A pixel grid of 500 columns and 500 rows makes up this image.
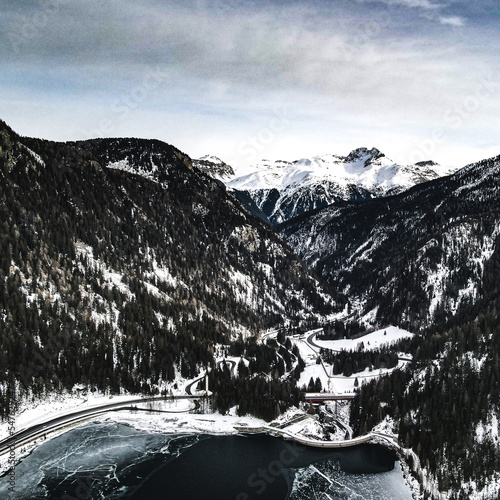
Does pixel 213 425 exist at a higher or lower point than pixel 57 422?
lower

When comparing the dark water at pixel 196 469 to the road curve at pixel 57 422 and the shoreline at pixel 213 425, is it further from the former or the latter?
the road curve at pixel 57 422

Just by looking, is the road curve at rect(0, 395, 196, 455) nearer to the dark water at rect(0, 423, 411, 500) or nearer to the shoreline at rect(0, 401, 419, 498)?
the shoreline at rect(0, 401, 419, 498)

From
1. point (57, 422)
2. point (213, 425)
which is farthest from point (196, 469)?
point (57, 422)

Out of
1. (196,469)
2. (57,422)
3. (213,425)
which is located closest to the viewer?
(196,469)

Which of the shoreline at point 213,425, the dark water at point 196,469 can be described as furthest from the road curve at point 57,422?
the dark water at point 196,469

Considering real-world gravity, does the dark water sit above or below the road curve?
below

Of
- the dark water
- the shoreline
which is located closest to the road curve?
the shoreline

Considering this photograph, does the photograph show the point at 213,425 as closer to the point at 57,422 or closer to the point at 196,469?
the point at 196,469

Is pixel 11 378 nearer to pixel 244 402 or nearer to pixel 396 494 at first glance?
pixel 244 402
